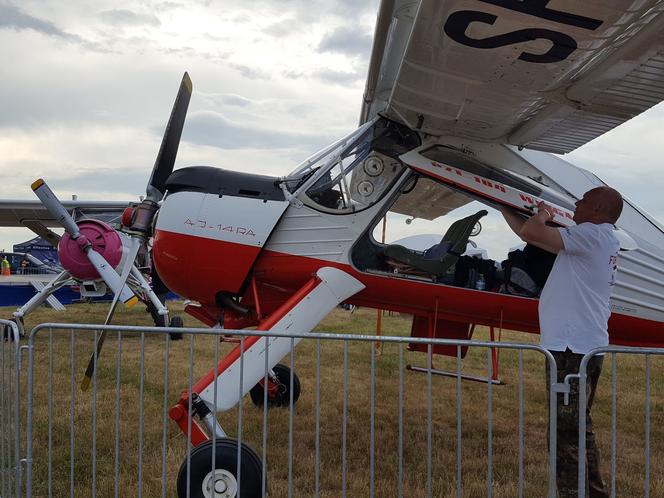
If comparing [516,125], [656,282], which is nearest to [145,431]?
[516,125]

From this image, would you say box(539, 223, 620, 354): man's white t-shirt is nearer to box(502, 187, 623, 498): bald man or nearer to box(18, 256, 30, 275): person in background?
box(502, 187, 623, 498): bald man

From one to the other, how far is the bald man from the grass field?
0.90 meters

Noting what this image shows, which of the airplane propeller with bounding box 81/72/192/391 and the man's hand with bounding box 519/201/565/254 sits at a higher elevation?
the airplane propeller with bounding box 81/72/192/391

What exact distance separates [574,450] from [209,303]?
3083mm

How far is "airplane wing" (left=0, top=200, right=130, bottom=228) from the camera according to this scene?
52.6 ft

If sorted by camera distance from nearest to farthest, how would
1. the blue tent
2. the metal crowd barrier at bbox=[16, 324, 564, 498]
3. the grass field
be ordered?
the metal crowd barrier at bbox=[16, 324, 564, 498] < the grass field < the blue tent

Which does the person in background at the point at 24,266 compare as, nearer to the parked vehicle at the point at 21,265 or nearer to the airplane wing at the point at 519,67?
the parked vehicle at the point at 21,265

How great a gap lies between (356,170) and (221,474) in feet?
8.96

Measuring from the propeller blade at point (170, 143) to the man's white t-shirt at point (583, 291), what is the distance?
3.50 meters

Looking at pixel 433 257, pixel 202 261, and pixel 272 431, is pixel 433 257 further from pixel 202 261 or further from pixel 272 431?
pixel 272 431

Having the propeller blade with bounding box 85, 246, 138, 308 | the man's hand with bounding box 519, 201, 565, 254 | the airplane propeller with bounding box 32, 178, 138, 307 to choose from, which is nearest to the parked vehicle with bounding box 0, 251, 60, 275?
the airplane propeller with bounding box 32, 178, 138, 307

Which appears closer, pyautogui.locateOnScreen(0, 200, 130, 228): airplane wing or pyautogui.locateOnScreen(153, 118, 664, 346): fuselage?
pyautogui.locateOnScreen(153, 118, 664, 346): fuselage

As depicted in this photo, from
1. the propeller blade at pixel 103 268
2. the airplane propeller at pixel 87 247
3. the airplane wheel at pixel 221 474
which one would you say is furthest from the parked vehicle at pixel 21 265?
the airplane wheel at pixel 221 474

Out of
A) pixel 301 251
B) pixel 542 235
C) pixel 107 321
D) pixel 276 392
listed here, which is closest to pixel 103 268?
pixel 276 392
